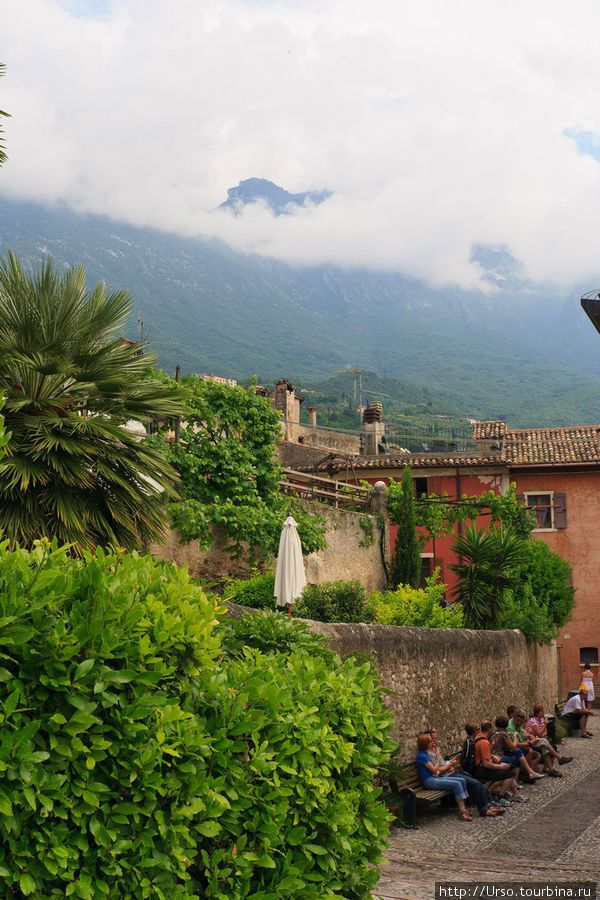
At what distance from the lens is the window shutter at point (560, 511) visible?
33.7m

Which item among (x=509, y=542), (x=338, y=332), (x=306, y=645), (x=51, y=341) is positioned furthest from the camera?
(x=338, y=332)

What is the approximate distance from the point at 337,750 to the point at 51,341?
711 centimetres

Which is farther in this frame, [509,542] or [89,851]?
[509,542]

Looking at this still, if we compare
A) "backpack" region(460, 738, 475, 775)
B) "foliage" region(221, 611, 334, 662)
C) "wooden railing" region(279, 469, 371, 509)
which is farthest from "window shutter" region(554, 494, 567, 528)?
"foliage" region(221, 611, 334, 662)

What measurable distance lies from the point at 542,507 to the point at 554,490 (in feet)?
2.56

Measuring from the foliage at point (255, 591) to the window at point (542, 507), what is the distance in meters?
19.2

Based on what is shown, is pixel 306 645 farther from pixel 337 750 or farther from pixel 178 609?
pixel 178 609

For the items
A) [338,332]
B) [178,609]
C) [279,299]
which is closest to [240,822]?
[178,609]

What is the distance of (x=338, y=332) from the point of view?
6708 inches

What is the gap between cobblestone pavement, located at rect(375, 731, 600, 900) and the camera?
24.7ft

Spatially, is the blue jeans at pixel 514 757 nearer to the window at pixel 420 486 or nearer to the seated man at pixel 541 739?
the seated man at pixel 541 739

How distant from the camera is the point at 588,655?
106 ft

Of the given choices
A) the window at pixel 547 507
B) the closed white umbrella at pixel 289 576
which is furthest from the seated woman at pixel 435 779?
the window at pixel 547 507

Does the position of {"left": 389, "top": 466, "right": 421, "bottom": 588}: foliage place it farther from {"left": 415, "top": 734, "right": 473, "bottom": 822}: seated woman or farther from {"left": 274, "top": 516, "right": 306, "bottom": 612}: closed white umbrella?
{"left": 415, "top": 734, "right": 473, "bottom": 822}: seated woman
